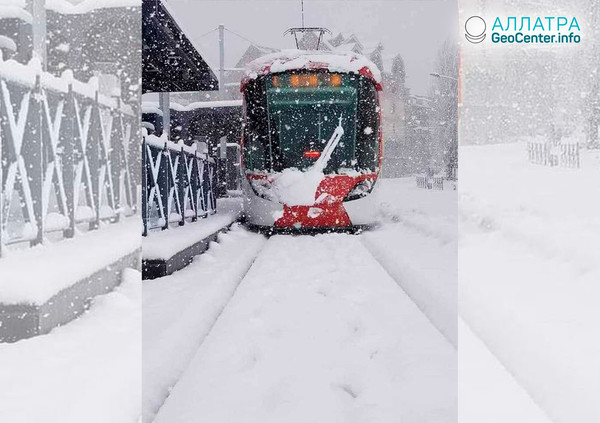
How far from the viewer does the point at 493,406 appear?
2529mm

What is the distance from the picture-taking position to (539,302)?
3969mm

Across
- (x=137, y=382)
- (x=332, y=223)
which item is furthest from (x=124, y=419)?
(x=332, y=223)

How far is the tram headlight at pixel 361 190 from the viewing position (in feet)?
31.6

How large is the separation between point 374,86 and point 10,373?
8367 mm

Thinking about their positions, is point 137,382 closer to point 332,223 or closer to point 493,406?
point 493,406

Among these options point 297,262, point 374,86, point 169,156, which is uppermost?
point 374,86

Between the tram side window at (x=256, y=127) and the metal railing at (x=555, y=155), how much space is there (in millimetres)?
16766

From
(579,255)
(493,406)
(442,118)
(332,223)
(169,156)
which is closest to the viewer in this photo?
(493,406)

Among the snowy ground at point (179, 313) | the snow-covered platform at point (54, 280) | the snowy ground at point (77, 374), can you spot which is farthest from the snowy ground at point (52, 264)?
the snowy ground at point (179, 313)

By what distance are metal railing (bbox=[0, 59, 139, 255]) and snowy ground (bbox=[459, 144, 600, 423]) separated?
3282mm

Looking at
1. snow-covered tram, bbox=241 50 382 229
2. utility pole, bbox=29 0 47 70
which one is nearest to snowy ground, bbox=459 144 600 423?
snow-covered tram, bbox=241 50 382 229

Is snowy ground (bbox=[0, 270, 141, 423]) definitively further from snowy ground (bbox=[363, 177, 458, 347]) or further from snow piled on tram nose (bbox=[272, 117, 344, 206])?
snow piled on tram nose (bbox=[272, 117, 344, 206])

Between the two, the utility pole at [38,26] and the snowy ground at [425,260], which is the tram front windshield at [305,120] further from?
the utility pole at [38,26]

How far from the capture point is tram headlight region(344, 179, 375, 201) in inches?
379
